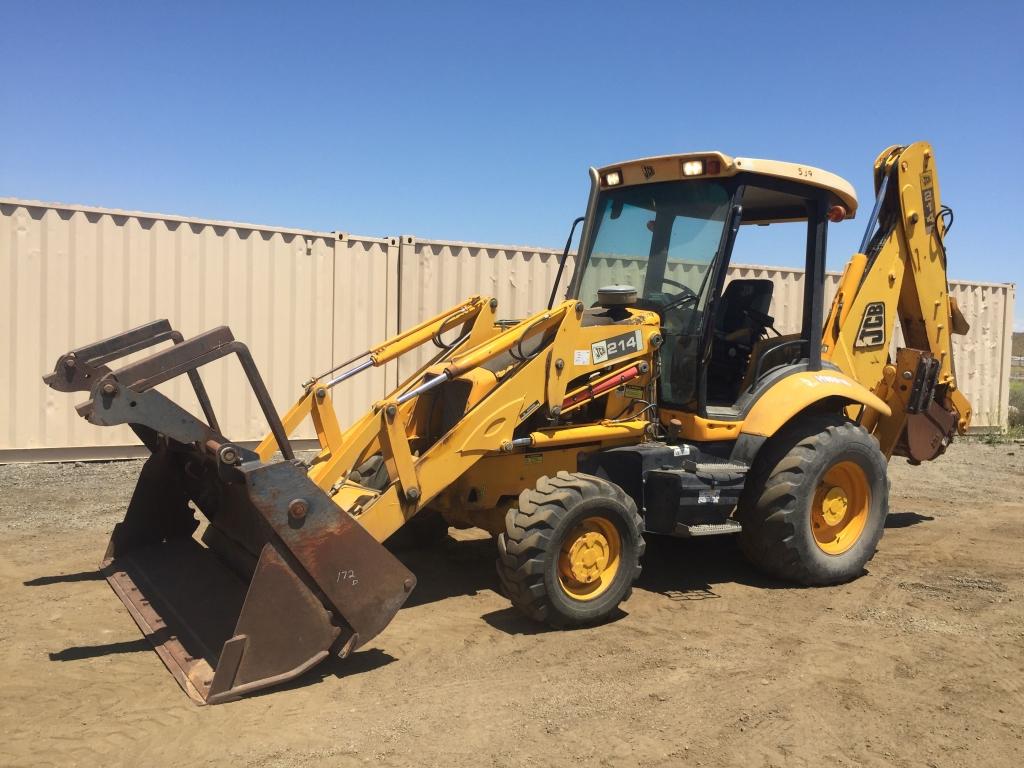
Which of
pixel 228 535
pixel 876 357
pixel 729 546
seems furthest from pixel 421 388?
pixel 876 357

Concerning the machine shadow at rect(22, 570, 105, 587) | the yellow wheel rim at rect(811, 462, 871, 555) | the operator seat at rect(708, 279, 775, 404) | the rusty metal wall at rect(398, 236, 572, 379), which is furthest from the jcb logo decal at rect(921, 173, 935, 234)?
the machine shadow at rect(22, 570, 105, 587)

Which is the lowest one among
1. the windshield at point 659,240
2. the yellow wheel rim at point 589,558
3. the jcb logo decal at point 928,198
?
the yellow wheel rim at point 589,558

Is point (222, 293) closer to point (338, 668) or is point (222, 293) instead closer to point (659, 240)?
point (659, 240)

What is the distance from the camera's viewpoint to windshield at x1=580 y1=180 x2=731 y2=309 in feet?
18.0

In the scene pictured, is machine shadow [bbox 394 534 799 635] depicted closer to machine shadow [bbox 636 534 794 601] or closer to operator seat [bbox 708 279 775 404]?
machine shadow [bbox 636 534 794 601]

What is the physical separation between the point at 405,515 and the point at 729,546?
10.3 feet

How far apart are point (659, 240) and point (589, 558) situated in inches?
84.7

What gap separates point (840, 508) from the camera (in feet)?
19.6

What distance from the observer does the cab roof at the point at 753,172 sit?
5.30 meters

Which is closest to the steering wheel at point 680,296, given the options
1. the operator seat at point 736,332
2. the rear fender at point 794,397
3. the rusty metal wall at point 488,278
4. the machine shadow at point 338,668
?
the operator seat at point 736,332

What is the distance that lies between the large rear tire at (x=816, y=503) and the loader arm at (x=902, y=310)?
0.77 metres

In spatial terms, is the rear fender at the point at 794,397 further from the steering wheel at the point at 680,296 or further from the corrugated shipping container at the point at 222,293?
the corrugated shipping container at the point at 222,293

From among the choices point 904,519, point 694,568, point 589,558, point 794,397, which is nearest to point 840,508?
point 794,397

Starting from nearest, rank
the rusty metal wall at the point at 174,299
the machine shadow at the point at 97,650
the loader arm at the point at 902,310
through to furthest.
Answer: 1. the machine shadow at the point at 97,650
2. the loader arm at the point at 902,310
3. the rusty metal wall at the point at 174,299
